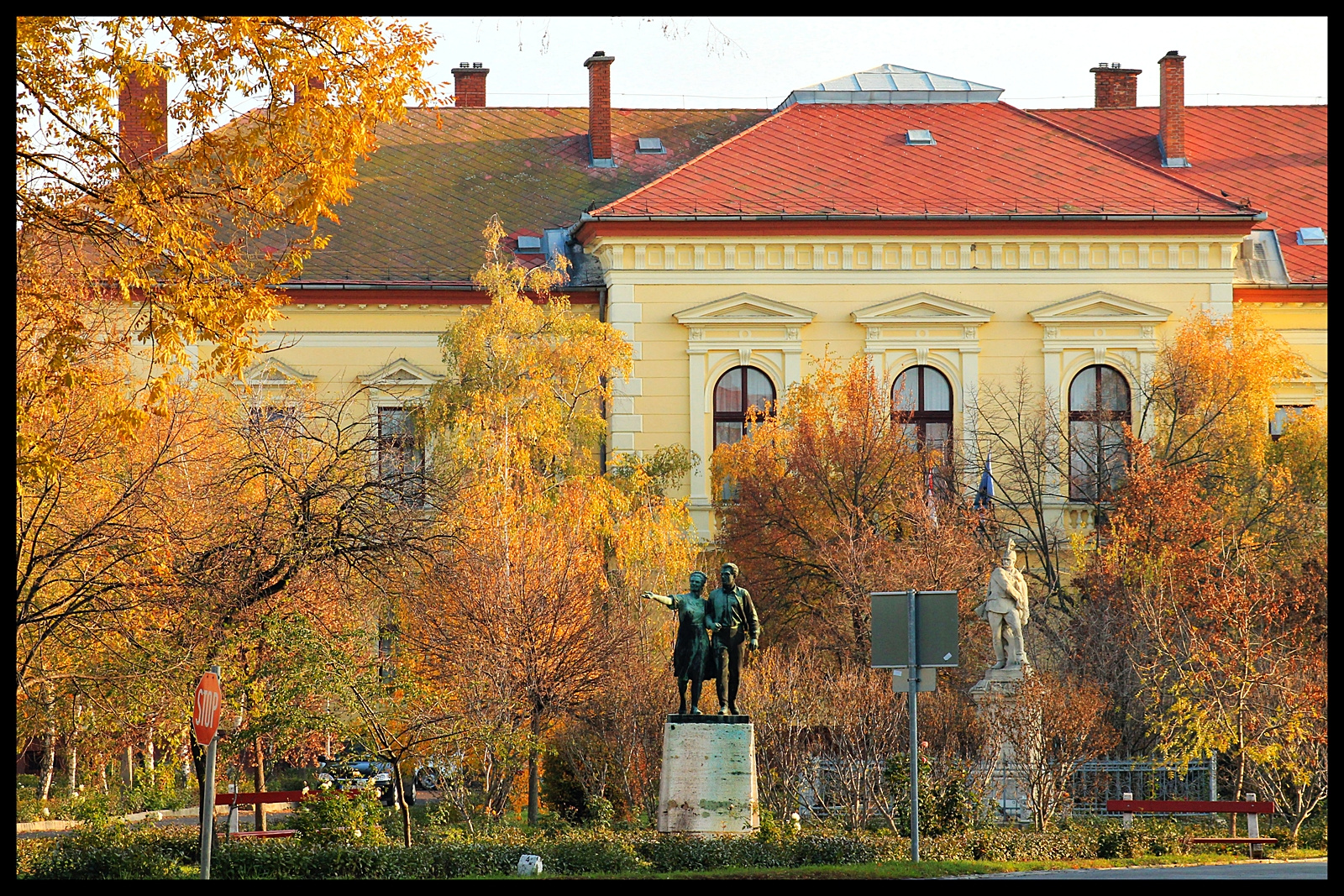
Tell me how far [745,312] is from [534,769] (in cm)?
1730

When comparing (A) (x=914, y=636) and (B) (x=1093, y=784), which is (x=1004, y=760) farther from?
(A) (x=914, y=636)

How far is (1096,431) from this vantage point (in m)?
39.4

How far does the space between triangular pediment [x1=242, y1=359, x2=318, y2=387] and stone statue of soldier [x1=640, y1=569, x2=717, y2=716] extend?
60.9 ft

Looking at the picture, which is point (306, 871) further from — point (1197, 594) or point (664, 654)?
point (1197, 594)

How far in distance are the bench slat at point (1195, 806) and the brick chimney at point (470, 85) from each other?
107ft

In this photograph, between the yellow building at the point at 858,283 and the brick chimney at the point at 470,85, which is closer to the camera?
the yellow building at the point at 858,283

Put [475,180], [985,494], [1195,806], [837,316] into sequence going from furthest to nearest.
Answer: [475,180] → [837,316] → [985,494] → [1195,806]

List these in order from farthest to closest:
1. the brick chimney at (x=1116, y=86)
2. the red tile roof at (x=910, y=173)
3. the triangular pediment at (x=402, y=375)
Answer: the brick chimney at (x=1116, y=86), the triangular pediment at (x=402, y=375), the red tile roof at (x=910, y=173)

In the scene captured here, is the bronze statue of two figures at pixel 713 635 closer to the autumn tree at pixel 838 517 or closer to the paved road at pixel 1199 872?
the paved road at pixel 1199 872

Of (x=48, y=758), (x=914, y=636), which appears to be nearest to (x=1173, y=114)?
(x=48, y=758)

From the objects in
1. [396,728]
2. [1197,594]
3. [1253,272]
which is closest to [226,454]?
[396,728]

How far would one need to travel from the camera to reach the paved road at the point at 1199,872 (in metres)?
17.2

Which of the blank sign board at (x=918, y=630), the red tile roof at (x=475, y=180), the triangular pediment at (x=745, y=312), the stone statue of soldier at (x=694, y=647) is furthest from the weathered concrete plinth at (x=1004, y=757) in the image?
the red tile roof at (x=475, y=180)

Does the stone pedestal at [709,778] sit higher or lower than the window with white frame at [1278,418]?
lower
